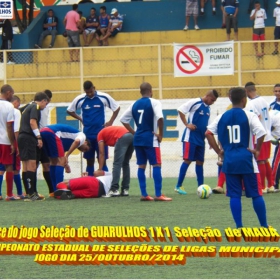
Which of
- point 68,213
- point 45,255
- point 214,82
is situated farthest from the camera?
point 214,82

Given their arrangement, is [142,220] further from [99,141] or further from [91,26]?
[91,26]

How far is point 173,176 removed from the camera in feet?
72.9

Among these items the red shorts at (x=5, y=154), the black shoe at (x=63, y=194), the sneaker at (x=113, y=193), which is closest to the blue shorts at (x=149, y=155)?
the sneaker at (x=113, y=193)

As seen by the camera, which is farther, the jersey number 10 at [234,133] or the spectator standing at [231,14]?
the spectator standing at [231,14]

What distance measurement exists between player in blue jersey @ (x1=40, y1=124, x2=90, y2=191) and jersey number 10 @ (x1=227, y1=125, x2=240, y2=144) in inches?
197

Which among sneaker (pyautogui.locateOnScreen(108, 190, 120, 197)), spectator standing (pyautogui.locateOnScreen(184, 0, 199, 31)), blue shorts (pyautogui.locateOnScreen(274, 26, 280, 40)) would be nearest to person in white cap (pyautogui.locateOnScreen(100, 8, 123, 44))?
spectator standing (pyautogui.locateOnScreen(184, 0, 199, 31))

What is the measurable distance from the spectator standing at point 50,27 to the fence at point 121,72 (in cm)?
299

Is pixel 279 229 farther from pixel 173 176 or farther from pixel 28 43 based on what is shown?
pixel 28 43

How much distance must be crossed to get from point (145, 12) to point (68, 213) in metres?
17.0

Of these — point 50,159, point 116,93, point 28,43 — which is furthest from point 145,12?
point 50,159

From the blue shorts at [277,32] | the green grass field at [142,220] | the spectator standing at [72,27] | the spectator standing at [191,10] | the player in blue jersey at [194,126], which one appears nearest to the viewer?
the green grass field at [142,220]

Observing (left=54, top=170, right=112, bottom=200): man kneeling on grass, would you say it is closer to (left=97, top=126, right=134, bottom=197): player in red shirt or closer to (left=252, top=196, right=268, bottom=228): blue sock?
(left=97, top=126, right=134, bottom=197): player in red shirt

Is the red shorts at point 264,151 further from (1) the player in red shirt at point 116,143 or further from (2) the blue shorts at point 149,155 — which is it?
(1) the player in red shirt at point 116,143

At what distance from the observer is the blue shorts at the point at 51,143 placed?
15367 millimetres
